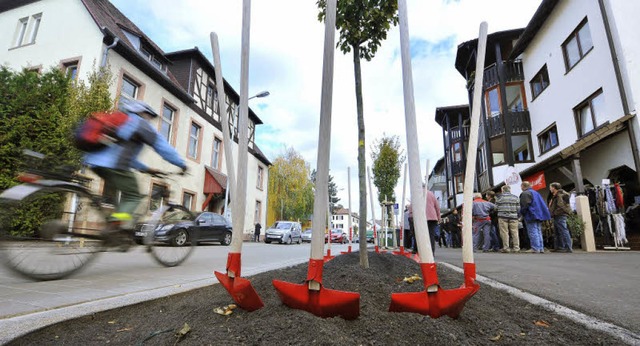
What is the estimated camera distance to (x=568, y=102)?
40.7 feet

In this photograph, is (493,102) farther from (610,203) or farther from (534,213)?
(534,213)

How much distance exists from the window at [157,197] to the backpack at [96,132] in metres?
0.97

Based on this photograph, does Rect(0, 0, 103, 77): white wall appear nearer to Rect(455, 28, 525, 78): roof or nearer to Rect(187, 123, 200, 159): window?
Rect(187, 123, 200, 159): window

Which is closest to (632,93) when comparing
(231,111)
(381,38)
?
(381,38)

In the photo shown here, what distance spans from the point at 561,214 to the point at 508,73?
1165 centimetres

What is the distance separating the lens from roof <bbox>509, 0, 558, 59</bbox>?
13.4m

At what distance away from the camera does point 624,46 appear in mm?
9430

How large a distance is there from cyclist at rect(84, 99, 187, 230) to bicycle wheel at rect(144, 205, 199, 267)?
0.62m

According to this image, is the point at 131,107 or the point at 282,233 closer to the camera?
the point at 131,107

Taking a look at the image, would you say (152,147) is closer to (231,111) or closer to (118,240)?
(118,240)

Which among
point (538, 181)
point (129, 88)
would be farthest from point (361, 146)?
point (129, 88)

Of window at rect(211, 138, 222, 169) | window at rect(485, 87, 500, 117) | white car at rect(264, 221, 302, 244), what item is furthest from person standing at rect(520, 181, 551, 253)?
window at rect(211, 138, 222, 169)

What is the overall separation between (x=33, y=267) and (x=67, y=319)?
2.19 m

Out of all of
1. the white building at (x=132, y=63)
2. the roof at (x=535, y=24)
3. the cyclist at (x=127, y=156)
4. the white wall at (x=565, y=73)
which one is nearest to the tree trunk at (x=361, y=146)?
the cyclist at (x=127, y=156)
